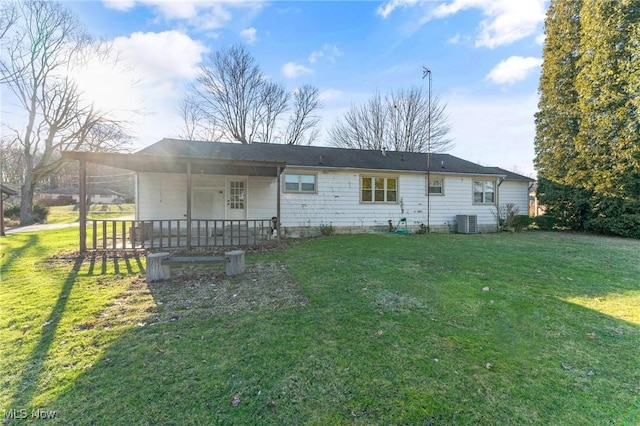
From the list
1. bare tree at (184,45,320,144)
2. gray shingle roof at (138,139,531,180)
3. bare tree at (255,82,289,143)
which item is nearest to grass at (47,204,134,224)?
bare tree at (184,45,320,144)

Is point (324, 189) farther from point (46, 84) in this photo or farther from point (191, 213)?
point (46, 84)

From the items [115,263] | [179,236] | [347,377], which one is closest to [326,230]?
[179,236]

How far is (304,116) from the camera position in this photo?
29.4 m

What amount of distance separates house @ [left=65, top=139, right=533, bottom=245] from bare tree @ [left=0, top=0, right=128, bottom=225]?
14.5m

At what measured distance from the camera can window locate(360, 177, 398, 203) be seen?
532 inches

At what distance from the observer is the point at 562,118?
1628 centimetres

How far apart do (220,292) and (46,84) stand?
2493 centimetres

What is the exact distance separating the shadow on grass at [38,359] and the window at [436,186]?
13971mm

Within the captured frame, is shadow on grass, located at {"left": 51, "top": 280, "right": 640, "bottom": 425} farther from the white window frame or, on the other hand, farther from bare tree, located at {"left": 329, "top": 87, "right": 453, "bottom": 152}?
bare tree, located at {"left": 329, "top": 87, "right": 453, "bottom": 152}

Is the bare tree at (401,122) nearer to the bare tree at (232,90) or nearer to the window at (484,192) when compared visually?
the bare tree at (232,90)

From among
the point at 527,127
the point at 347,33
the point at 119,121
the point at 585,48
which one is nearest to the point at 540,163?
the point at 527,127

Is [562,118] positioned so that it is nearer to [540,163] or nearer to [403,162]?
[540,163]

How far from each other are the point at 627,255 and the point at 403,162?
28.7 ft

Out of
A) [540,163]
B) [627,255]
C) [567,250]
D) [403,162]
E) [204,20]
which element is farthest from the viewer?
[540,163]
